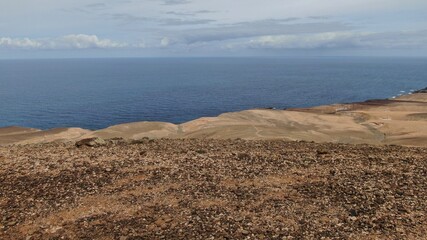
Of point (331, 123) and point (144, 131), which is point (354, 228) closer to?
point (144, 131)

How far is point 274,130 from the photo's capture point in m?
56.3

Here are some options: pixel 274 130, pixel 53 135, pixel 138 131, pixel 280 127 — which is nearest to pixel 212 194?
pixel 274 130

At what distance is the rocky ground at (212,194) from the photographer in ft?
42.8

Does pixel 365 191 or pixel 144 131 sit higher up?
pixel 365 191

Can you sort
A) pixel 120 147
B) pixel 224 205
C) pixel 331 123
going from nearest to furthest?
1. pixel 224 205
2. pixel 120 147
3. pixel 331 123

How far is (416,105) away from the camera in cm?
9138

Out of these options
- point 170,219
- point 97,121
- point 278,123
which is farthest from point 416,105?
point 170,219

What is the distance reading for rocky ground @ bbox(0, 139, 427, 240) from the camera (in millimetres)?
13055

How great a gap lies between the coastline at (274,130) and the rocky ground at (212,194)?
26.4 m

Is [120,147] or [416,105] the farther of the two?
[416,105]

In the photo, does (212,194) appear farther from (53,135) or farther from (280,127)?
(53,135)

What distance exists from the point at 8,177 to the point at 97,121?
87.2 m

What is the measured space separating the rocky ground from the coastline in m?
26.4

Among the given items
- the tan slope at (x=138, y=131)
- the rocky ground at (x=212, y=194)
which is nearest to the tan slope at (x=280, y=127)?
the tan slope at (x=138, y=131)
